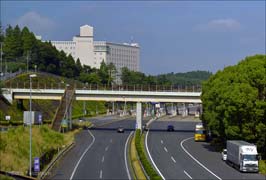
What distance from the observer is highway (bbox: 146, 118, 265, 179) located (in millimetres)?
47000

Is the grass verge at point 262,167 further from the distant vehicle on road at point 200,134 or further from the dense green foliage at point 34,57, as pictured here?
the dense green foliage at point 34,57

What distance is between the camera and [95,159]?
184 feet

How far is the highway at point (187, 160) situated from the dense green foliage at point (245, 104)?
409cm

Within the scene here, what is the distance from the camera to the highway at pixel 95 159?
45.6 meters

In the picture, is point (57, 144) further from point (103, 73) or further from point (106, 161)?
point (103, 73)

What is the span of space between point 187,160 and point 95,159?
9.66 meters

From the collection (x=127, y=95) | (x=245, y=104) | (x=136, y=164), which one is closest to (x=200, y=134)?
(x=127, y=95)

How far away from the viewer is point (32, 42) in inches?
6083

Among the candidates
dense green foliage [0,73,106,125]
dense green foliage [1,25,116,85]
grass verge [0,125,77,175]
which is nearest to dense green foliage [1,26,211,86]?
dense green foliage [1,25,116,85]

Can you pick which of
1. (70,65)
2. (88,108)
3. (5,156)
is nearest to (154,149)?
(5,156)

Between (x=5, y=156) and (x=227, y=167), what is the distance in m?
21.5

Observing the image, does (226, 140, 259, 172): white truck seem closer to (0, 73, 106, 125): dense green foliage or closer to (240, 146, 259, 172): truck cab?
(240, 146, 259, 172): truck cab

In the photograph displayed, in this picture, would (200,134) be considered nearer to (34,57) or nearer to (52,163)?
(52,163)

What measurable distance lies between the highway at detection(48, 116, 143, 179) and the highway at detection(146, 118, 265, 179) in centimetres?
385
